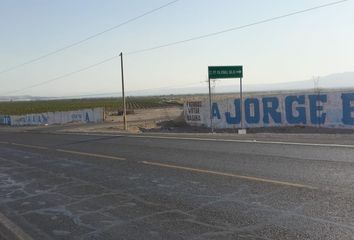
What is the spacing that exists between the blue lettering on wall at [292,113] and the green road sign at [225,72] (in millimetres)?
2940

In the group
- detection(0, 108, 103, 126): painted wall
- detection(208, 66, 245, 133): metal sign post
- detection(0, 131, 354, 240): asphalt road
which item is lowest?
detection(0, 131, 354, 240): asphalt road

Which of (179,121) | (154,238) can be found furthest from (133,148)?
(179,121)

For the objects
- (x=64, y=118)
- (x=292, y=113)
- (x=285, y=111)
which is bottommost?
(x=64, y=118)

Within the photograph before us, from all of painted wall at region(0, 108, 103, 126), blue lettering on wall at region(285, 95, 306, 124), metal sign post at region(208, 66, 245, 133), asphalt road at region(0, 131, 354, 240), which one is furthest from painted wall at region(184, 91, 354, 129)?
painted wall at region(0, 108, 103, 126)

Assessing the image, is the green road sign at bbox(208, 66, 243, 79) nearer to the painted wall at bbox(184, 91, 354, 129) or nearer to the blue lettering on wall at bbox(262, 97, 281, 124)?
the blue lettering on wall at bbox(262, 97, 281, 124)

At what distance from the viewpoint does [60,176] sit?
11836 millimetres

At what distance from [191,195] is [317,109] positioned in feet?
62.4

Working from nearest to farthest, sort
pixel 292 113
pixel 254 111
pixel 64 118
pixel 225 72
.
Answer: pixel 225 72 → pixel 292 113 → pixel 254 111 → pixel 64 118

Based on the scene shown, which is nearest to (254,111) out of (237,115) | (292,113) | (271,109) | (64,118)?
(271,109)

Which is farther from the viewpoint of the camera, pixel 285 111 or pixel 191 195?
pixel 285 111

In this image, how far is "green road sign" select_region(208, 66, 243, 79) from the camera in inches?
1062

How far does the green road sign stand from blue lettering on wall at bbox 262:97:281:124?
2476mm

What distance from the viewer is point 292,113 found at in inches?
1085

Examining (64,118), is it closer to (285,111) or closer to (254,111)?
(254,111)
